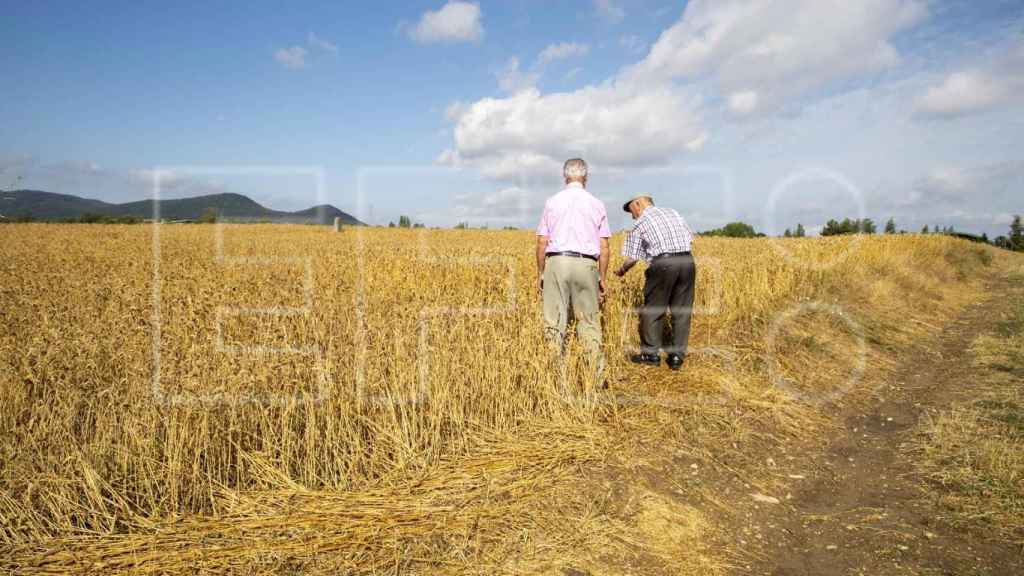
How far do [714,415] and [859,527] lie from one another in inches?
64.3

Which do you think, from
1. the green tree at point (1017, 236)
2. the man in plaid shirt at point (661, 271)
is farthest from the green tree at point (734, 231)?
the man in plaid shirt at point (661, 271)

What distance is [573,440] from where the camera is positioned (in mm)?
4289

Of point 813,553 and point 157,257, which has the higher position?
point 157,257

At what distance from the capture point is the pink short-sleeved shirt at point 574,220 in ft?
17.2

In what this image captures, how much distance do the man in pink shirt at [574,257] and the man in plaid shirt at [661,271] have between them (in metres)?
0.77

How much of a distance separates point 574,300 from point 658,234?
4.69ft

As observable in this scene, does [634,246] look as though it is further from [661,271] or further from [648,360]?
[648,360]

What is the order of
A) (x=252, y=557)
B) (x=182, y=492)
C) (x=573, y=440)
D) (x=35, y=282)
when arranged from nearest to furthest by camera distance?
(x=252, y=557)
(x=182, y=492)
(x=573, y=440)
(x=35, y=282)

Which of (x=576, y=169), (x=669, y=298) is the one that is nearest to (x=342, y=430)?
(x=576, y=169)

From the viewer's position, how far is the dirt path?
304 centimetres

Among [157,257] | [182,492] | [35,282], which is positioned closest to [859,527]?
[182,492]

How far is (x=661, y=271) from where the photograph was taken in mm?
6133

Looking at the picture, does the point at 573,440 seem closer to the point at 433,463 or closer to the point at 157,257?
the point at 433,463

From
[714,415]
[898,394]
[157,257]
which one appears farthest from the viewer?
[157,257]
